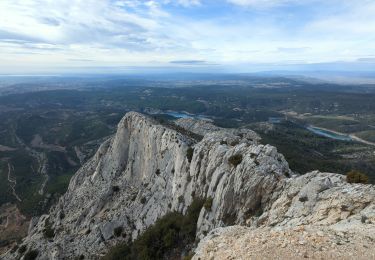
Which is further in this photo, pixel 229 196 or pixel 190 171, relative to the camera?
pixel 190 171

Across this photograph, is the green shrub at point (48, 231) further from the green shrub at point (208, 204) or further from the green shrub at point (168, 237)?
the green shrub at point (208, 204)

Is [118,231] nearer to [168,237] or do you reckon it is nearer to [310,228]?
[168,237]

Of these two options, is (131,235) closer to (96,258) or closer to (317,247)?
(96,258)

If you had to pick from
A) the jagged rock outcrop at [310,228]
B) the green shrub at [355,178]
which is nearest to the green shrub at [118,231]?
the jagged rock outcrop at [310,228]

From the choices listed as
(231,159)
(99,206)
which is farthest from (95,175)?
(231,159)

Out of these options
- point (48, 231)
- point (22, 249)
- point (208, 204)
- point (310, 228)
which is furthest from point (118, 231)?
point (310, 228)

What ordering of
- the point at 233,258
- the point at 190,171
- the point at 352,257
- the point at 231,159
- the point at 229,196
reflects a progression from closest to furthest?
the point at 352,257, the point at 233,258, the point at 229,196, the point at 231,159, the point at 190,171
